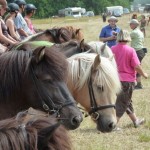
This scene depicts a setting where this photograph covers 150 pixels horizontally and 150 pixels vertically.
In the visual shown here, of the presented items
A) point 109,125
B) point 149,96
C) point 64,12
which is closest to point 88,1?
point 64,12

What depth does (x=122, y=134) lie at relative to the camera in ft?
26.5

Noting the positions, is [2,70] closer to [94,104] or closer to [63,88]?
[63,88]

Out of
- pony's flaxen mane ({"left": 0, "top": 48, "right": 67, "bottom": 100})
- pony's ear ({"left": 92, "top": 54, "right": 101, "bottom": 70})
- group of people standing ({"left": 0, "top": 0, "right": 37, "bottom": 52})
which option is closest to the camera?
pony's flaxen mane ({"left": 0, "top": 48, "right": 67, "bottom": 100})

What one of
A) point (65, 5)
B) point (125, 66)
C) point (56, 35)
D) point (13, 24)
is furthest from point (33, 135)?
point (65, 5)

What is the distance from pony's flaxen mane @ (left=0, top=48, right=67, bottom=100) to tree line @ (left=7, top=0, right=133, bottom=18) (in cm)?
7792

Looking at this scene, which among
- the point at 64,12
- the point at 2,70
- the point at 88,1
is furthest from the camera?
the point at 88,1

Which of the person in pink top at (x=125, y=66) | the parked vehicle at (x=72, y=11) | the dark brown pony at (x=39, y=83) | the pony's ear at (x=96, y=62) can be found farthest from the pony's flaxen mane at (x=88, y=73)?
the parked vehicle at (x=72, y=11)

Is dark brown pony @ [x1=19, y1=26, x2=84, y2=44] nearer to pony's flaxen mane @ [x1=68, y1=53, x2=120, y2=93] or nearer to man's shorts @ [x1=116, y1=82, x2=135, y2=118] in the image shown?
pony's flaxen mane @ [x1=68, y1=53, x2=120, y2=93]

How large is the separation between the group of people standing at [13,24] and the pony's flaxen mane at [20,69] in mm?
2094

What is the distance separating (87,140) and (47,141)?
572 centimetres

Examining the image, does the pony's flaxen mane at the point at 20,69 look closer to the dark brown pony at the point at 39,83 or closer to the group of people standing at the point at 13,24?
the dark brown pony at the point at 39,83

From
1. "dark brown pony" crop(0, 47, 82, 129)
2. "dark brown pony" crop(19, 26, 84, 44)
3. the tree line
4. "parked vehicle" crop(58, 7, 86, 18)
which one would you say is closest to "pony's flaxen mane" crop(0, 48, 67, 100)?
"dark brown pony" crop(0, 47, 82, 129)

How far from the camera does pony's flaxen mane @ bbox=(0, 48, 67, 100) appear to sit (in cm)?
387

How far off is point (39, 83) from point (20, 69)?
20cm
